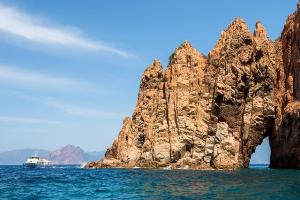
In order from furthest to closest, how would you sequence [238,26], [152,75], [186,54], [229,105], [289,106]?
[152,75], [186,54], [238,26], [229,105], [289,106]

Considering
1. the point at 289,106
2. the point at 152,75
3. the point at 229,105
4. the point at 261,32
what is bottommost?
the point at 289,106

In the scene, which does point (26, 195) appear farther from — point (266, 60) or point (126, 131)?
point (126, 131)

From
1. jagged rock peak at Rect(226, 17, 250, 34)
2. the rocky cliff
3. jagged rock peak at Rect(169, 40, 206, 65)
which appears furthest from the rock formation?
Result: jagged rock peak at Rect(169, 40, 206, 65)

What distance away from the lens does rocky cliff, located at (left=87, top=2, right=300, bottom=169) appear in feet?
314

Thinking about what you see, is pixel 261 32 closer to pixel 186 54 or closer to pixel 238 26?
pixel 238 26

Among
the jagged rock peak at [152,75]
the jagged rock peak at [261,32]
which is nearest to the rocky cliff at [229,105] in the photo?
the jagged rock peak at [261,32]

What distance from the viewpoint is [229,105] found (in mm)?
98438

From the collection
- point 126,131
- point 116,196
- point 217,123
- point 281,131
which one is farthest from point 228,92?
point 116,196

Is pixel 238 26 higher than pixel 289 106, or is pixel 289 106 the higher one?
pixel 238 26

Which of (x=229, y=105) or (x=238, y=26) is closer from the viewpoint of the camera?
(x=229, y=105)

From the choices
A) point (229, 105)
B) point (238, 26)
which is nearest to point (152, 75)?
point (238, 26)

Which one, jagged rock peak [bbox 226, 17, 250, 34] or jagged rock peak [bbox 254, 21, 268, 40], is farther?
jagged rock peak [bbox 254, 21, 268, 40]

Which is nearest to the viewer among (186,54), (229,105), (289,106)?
(289,106)

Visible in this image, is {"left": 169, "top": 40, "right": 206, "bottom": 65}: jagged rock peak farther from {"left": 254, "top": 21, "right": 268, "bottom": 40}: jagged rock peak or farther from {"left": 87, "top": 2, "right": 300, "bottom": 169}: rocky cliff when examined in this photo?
{"left": 254, "top": 21, "right": 268, "bottom": 40}: jagged rock peak
